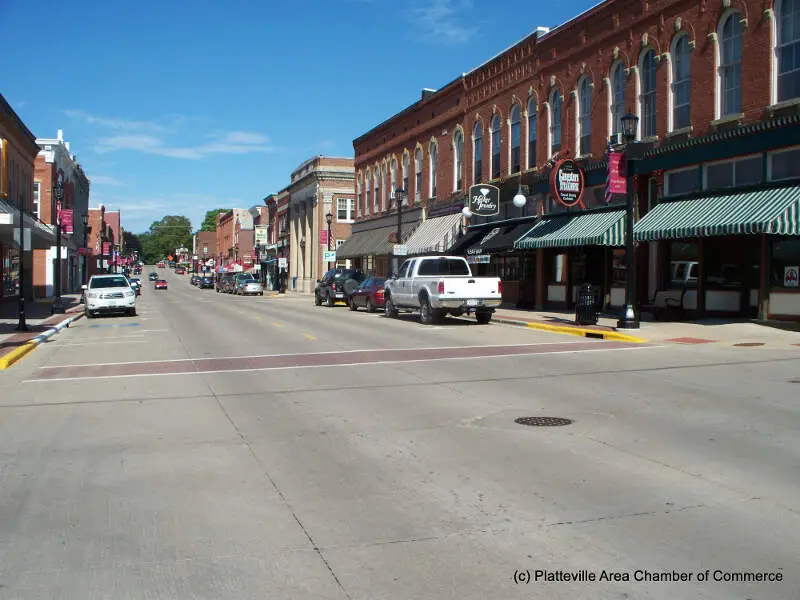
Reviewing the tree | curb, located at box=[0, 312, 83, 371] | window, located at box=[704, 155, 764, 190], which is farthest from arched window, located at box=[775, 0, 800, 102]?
the tree

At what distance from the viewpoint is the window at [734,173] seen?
19.8 meters

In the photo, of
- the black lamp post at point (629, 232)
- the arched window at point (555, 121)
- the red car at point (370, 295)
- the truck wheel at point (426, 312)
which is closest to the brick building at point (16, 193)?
the red car at point (370, 295)

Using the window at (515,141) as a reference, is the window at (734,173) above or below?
below

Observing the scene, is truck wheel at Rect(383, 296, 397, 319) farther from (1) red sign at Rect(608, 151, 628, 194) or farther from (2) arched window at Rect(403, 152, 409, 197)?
(2) arched window at Rect(403, 152, 409, 197)

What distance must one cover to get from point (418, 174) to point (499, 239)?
12.7 m

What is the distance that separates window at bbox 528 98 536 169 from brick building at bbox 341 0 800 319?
0.28 ft

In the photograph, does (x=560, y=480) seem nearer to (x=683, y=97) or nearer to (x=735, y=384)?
(x=735, y=384)

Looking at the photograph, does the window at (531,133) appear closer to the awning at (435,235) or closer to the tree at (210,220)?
the awning at (435,235)

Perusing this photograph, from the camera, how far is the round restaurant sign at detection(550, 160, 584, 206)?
25547 millimetres

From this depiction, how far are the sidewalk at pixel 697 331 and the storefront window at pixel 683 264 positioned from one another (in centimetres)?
159

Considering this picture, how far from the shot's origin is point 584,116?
2759 cm

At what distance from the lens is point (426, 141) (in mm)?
41875

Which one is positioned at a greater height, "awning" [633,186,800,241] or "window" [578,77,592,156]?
"window" [578,77,592,156]

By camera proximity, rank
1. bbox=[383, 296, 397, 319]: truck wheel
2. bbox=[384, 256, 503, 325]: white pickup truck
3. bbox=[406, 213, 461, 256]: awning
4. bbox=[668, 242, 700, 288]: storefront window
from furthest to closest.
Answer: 1. bbox=[406, 213, 461, 256]: awning
2. bbox=[383, 296, 397, 319]: truck wheel
3. bbox=[384, 256, 503, 325]: white pickup truck
4. bbox=[668, 242, 700, 288]: storefront window
